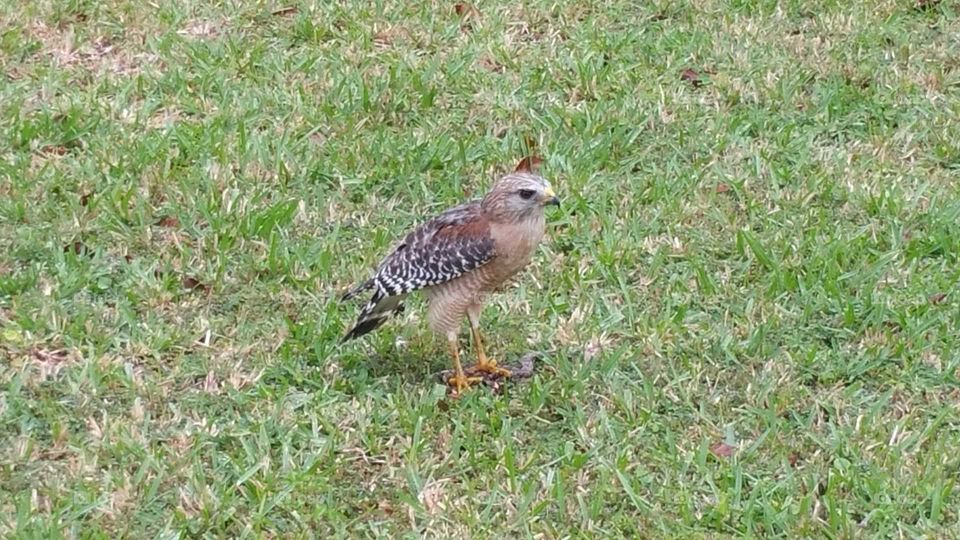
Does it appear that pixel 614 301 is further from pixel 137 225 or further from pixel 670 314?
pixel 137 225

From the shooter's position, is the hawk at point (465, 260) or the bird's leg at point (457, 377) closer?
the hawk at point (465, 260)

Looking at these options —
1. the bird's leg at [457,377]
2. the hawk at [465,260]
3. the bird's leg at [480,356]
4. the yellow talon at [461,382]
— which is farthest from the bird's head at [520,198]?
the yellow talon at [461,382]

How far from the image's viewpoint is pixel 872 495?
195 inches

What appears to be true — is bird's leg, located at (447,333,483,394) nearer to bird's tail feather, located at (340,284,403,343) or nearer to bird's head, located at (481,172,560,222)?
bird's tail feather, located at (340,284,403,343)

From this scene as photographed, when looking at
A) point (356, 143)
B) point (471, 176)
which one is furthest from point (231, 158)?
point (471, 176)

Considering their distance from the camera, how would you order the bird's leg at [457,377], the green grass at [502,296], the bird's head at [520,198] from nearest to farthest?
the green grass at [502,296], the bird's head at [520,198], the bird's leg at [457,377]

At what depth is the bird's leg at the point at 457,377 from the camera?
18.4ft

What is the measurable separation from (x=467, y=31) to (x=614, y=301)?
3201 millimetres

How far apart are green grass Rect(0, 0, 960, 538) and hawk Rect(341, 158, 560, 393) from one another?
26 centimetres

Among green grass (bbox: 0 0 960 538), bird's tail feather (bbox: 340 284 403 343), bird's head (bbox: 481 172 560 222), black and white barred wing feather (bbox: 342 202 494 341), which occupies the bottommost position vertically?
green grass (bbox: 0 0 960 538)

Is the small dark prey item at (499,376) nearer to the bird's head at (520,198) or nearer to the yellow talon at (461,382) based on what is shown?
the yellow talon at (461,382)

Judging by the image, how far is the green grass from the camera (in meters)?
5.02

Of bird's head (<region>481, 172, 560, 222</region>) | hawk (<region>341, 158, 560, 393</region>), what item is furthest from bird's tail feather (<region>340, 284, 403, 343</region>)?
bird's head (<region>481, 172, 560, 222</region>)

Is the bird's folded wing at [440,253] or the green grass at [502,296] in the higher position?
the bird's folded wing at [440,253]
